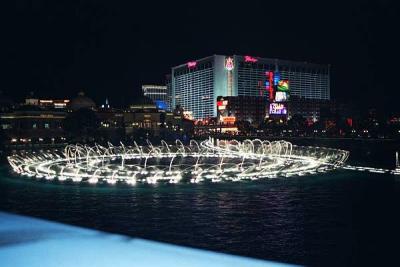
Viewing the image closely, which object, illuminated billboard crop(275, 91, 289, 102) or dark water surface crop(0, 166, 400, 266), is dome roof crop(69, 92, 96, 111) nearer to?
illuminated billboard crop(275, 91, 289, 102)

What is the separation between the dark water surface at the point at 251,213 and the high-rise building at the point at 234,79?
135016 millimetres

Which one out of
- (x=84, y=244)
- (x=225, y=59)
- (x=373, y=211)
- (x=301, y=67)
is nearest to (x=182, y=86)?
(x=225, y=59)

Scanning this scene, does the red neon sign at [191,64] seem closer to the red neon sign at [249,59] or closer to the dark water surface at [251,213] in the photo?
the red neon sign at [249,59]

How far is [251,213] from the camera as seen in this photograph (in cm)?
1775

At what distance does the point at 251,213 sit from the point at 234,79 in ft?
501

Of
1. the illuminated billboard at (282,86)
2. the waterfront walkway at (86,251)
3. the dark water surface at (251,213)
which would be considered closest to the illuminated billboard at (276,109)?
the illuminated billboard at (282,86)

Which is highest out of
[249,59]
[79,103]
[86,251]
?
[249,59]

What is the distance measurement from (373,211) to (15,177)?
2295 cm

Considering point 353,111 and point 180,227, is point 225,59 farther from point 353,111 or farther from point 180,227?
point 180,227

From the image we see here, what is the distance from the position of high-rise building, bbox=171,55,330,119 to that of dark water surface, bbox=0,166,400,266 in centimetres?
13502

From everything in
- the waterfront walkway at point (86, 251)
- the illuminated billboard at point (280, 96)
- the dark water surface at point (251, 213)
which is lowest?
the dark water surface at point (251, 213)

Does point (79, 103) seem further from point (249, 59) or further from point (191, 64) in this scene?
point (249, 59)

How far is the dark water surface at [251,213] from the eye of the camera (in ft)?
42.1

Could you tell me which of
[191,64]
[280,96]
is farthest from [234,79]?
[280,96]
